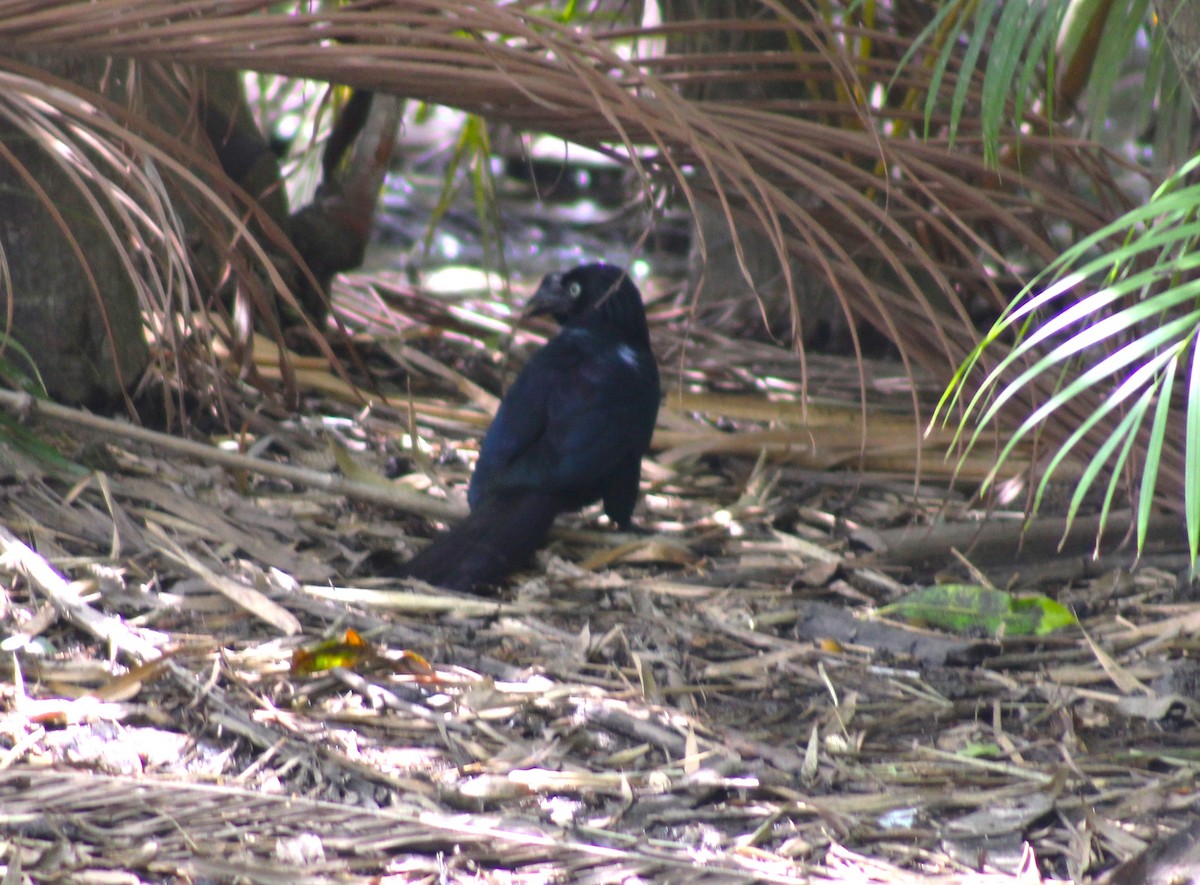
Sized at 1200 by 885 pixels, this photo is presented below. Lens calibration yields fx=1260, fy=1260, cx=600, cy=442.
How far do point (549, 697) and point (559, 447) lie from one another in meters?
1.04

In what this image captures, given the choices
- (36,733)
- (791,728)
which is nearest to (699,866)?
(791,728)

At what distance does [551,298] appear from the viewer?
3.74m

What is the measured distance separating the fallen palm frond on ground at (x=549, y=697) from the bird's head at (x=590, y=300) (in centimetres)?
68

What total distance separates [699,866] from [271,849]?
0.58 meters

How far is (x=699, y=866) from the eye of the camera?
1.74 meters

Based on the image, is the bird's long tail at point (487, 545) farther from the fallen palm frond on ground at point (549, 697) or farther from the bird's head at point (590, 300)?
the bird's head at point (590, 300)

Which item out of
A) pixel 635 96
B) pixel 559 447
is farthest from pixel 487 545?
pixel 635 96

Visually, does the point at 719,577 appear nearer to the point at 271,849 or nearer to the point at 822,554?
the point at 822,554

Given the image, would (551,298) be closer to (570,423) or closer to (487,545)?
(570,423)

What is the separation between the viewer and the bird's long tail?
2.80 metres

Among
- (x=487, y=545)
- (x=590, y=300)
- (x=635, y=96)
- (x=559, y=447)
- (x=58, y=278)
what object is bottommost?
(x=487, y=545)

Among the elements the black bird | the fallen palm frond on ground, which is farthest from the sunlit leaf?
the black bird

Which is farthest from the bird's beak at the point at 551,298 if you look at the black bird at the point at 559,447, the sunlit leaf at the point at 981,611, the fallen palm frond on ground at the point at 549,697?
the sunlit leaf at the point at 981,611

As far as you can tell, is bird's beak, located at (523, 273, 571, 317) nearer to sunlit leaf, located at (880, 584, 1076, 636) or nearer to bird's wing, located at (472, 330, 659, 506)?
bird's wing, located at (472, 330, 659, 506)
